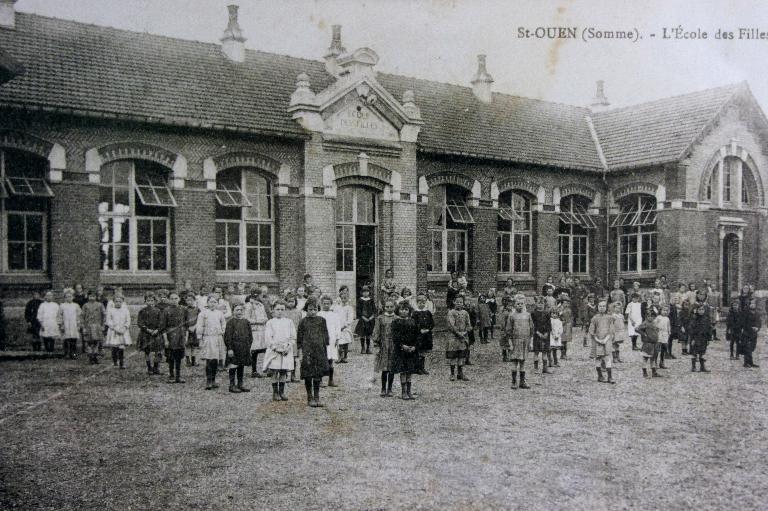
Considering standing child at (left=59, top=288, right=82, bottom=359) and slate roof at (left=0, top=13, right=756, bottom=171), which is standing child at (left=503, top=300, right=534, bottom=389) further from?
standing child at (left=59, top=288, right=82, bottom=359)

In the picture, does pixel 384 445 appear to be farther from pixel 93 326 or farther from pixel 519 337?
pixel 93 326

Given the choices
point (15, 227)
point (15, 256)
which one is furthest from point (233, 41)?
point (15, 256)

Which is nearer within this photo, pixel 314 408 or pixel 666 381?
pixel 314 408

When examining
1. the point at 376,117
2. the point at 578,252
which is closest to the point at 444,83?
the point at 376,117

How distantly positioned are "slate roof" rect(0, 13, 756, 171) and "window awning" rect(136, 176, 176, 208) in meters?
1.40

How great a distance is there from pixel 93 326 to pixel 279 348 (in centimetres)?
524

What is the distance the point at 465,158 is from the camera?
20.1 meters

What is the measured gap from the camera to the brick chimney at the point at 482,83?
75.3ft

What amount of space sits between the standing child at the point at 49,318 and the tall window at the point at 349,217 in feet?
21.8

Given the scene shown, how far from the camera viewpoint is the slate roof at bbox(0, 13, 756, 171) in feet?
49.7

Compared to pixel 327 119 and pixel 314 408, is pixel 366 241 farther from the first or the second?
pixel 314 408

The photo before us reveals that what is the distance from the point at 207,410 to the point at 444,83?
15.9m

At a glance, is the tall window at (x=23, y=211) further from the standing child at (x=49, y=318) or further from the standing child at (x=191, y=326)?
the standing child at (x=191, y=326)

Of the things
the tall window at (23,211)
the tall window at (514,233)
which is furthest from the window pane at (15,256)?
the tall window at (514,233)
